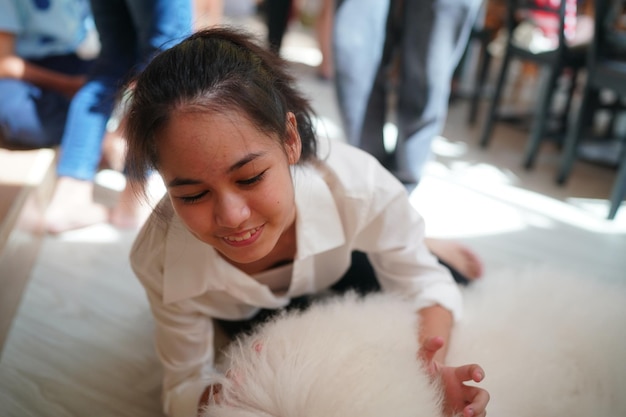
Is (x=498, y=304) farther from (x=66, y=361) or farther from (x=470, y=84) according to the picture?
(x=470, y=84)

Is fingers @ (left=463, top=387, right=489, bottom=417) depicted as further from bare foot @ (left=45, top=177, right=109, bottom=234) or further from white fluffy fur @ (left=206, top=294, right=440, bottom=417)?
bare foot @ (left=45, top=177, right=109, bottom=234)

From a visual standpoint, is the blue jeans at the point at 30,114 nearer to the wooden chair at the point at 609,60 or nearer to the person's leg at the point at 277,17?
the person's leg at the point at 277,17

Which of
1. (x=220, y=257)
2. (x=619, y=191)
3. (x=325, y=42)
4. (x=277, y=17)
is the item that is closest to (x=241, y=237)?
(x=220, y=257)

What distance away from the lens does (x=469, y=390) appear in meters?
0.59

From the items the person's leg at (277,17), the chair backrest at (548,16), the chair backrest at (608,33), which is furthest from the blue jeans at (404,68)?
the person's leg at (277,17)

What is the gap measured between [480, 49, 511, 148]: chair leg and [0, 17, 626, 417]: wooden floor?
42 millimetres

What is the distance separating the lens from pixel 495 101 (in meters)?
1.82

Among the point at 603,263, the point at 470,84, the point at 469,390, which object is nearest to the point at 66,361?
the point at 469,390

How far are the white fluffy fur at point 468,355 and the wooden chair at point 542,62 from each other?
32.4 inches

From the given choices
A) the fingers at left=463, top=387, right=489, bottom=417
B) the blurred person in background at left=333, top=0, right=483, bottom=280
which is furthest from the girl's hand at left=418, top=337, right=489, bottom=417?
the blurred person in background at left=333, top=0, right=483, bottom=280

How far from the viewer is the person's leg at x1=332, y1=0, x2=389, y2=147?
3.61ft

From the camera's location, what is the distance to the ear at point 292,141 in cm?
61

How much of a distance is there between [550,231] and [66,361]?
3.67ft

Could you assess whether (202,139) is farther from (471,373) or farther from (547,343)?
(547,343)
